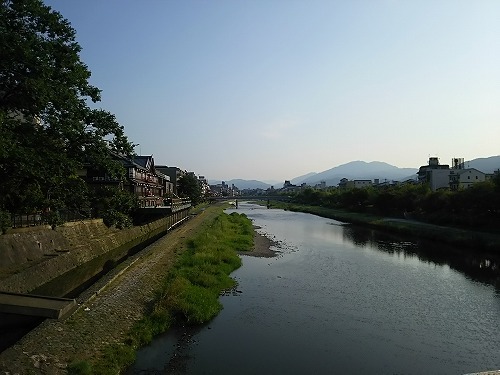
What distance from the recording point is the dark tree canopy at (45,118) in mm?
8695

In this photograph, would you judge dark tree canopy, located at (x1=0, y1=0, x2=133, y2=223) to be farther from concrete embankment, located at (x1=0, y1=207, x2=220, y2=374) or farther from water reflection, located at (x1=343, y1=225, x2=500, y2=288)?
water reflection, located at (x1=343, y1=225, x2=500, y2=288)

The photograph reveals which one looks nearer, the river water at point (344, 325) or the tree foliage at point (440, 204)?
the river water at point (344, 325)

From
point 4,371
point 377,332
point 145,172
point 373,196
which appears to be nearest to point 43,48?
point 4,371

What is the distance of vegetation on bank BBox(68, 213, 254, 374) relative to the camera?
31.7 feet

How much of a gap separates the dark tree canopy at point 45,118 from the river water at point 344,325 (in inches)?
195

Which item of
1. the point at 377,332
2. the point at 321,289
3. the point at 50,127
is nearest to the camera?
the point at 50,127

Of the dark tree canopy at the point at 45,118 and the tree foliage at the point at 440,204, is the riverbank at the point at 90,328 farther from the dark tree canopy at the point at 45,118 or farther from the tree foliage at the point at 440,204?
the tree foliage at the point at 440,204

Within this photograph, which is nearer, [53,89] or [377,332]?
[53,89]

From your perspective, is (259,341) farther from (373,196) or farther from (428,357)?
(373,196)

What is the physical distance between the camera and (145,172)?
48781mm

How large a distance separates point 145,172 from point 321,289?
3499cm


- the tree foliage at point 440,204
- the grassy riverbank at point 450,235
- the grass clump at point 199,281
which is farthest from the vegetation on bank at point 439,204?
the grass clump at point 199,281

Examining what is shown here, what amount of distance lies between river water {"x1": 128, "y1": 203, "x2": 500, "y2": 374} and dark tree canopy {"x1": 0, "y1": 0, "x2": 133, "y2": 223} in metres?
4.94

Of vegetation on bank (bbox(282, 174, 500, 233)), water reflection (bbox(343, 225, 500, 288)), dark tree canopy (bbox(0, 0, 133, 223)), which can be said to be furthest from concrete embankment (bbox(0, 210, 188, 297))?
vegetation on bank (bbox(282, 174, 500, 233))
